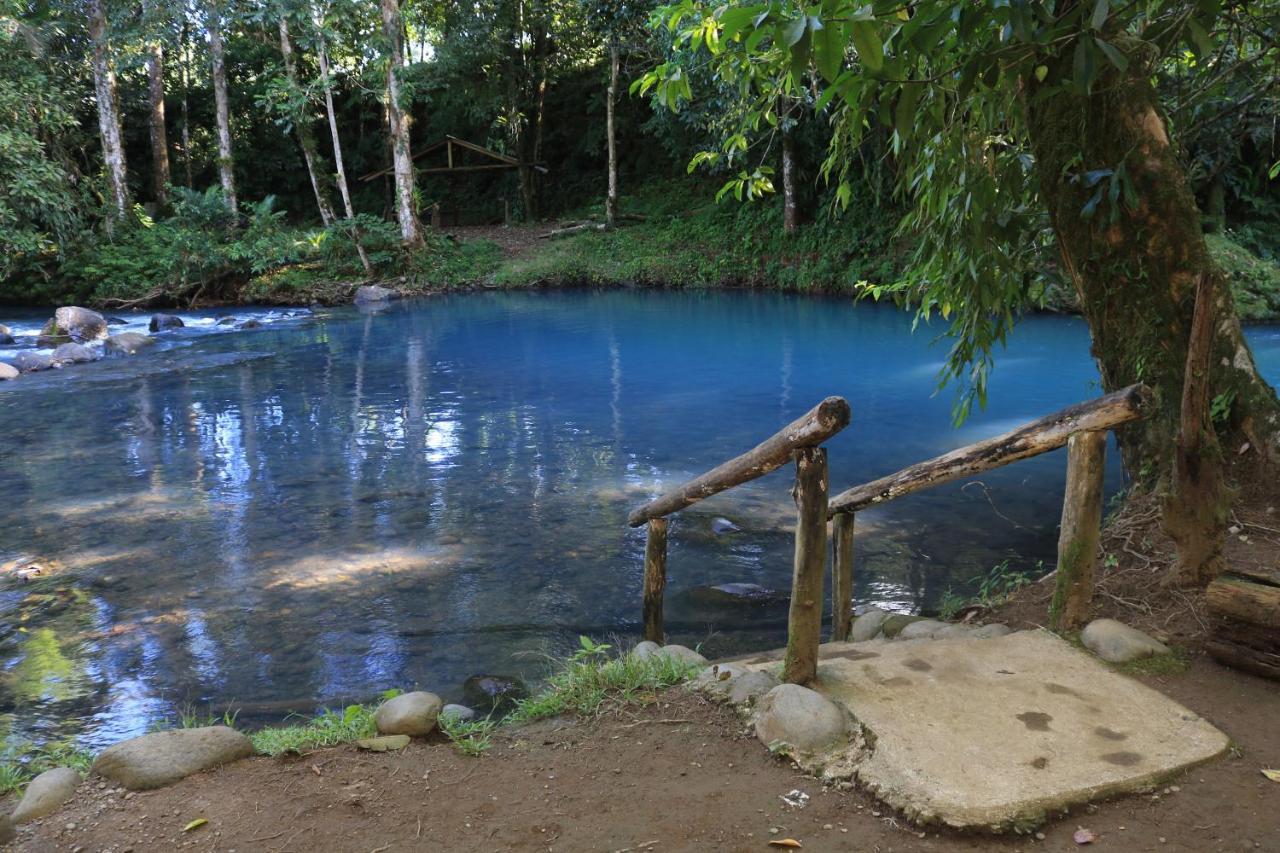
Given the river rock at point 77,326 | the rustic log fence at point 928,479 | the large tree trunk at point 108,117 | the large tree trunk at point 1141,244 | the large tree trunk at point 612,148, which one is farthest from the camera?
the large tree trunk at point 612,148

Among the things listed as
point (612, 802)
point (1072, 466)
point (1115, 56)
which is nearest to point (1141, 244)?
point (1072, 466)

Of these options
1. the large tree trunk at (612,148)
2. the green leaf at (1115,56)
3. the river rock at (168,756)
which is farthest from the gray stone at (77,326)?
the green leaf at (1115,56)

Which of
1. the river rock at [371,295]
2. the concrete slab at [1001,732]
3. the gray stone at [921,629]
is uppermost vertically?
the river rock at [371,295]

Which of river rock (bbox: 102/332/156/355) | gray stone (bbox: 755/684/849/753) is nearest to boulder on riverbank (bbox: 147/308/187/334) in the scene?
river rock (bbox: 102/332/156/355)

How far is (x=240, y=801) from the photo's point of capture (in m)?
3.29

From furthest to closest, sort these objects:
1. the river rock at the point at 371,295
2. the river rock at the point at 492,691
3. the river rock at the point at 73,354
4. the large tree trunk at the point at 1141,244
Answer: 1. the river rock at the point at 371,295
2. the river rock at the point at 73,354
3. the river rock at the point at 492,691
4. the large tree trunk at the point at 1141,244

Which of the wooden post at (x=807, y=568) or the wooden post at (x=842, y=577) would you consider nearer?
the wooden post at (x=807, y=568)

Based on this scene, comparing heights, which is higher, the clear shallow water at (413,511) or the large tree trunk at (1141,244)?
the large tree trunk at (1141,244)

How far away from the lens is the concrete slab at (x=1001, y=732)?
9.52 feet

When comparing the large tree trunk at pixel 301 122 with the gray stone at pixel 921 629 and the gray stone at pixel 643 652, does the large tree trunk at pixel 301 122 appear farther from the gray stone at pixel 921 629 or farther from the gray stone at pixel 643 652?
the gray stone at pixel 921 629

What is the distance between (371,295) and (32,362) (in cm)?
964

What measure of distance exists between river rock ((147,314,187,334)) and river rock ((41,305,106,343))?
3.42ft

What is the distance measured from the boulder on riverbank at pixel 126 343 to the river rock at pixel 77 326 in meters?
0.81

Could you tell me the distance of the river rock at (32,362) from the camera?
1561cm
